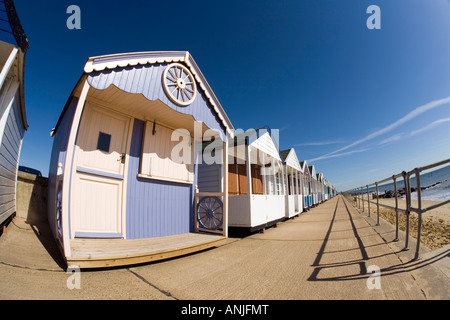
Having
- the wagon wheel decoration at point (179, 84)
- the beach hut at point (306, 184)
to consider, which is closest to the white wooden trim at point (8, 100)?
the wagon wheel decoration at point (179, 84)

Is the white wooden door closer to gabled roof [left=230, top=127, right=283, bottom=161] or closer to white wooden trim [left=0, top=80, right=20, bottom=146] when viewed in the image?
white wooden trim [left=0, top=80, right=20, bottom=146]

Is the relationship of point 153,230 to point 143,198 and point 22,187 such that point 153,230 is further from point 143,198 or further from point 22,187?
point 22,187

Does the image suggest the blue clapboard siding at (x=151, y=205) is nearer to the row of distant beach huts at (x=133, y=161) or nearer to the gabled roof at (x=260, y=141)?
the row of distant beach huts at (x=133, y=161)

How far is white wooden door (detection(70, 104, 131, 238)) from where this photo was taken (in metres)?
3.30

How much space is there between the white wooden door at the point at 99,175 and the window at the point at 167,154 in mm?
502

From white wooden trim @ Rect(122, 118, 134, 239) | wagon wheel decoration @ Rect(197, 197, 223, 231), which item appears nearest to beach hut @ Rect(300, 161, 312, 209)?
wagon wheel decoration @ Rect(197, 197, 223, 231)

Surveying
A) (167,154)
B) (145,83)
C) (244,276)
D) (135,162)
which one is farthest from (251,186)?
(145,83)

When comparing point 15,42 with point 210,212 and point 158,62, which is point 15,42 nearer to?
point 158,62

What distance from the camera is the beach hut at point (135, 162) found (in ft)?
9.36

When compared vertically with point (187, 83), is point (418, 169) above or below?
below

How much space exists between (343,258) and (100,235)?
451 cm
